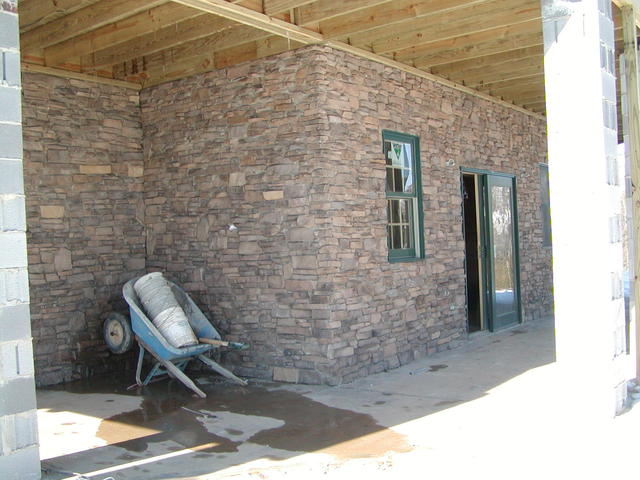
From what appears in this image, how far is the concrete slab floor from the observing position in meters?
4.29

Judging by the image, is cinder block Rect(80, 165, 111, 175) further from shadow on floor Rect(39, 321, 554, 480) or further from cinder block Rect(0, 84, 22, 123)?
cinder block Rect(0, 84, 22, 123)

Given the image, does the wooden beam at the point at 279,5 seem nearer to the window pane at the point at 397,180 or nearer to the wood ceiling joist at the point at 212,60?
the wood ceiling joist at the point at 212,60

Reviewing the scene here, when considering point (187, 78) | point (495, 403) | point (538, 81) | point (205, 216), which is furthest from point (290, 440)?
point (538, 81)

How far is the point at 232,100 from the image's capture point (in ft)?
24.3

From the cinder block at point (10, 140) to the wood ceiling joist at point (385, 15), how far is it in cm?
→ 365

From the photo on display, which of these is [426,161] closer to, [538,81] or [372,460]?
[538,81]

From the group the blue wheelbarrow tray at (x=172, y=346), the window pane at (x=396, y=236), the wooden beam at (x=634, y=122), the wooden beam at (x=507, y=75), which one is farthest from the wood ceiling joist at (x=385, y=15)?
the blue wheelbarrow tray at (x=172, y=346)

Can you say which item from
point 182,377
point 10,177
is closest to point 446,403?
point 182,377

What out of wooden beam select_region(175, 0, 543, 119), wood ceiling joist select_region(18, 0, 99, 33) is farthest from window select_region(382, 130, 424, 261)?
wood ceiling joist select_region(18, 0, 99, 33)

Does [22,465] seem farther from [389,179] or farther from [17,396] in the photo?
[389,179]

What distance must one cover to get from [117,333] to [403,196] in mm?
3506

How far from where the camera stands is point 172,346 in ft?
21.6

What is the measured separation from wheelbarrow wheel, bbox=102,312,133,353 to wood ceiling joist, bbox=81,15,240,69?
2.87 meters

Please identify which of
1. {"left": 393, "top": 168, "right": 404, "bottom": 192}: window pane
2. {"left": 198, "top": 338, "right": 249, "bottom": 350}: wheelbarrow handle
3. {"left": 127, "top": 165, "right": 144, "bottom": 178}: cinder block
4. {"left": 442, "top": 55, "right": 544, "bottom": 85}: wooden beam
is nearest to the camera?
{"left": 198, "top": 338, "right": 249, "bottom": 350}: wheelbarrow handle
